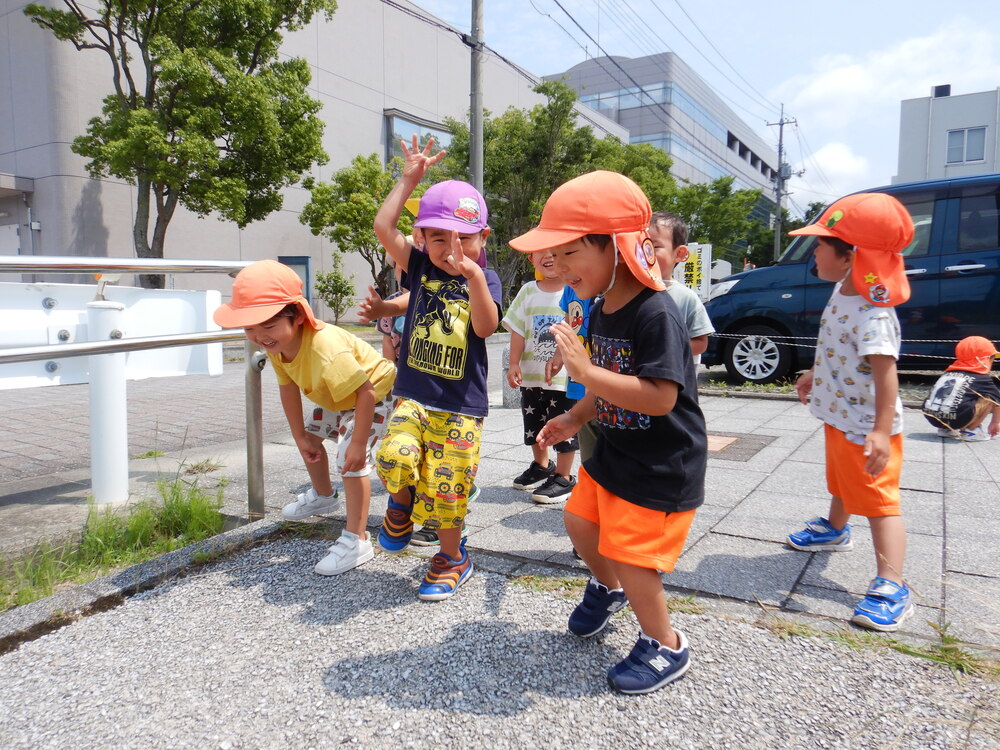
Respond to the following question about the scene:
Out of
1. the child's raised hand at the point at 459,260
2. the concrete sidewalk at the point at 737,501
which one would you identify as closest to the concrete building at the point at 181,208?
the concrete sidewalk at the point at 737,501

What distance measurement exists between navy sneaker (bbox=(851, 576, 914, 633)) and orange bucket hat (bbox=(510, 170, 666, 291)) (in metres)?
1.30

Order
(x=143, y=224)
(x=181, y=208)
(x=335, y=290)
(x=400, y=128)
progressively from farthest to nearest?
(x=400, y=128), (x=335, y=290), (x=181, y=208), (x=143, y=224)

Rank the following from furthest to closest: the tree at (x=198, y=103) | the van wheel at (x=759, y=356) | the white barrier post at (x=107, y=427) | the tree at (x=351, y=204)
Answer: the tree at (x=351, y=204) → the tree at (x=198, y=103) → the van wheel at (x=759, y=356) → the white barrier post at (x=107, y=427)

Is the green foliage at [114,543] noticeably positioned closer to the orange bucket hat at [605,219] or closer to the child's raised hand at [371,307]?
the child's raised hand at [371,307]

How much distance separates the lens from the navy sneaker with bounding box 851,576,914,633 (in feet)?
7.26

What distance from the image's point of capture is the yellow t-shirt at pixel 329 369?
271 cm

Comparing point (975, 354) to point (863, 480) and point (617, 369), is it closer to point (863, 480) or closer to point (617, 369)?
point (863, 480)

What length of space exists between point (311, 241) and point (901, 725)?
23911mm

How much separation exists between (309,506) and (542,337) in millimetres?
1467

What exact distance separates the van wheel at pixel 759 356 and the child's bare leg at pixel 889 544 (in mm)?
5587

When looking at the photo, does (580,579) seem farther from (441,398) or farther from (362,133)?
(362,133)

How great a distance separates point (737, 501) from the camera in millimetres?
3730

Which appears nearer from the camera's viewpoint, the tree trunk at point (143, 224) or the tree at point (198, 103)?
the tree at point (198, 103)

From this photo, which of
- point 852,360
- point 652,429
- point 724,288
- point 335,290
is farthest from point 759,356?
point 335,290
